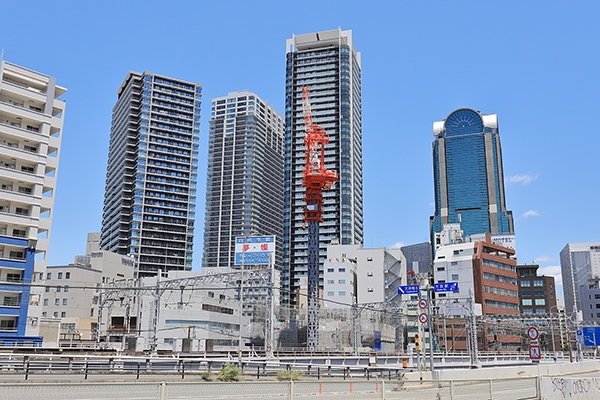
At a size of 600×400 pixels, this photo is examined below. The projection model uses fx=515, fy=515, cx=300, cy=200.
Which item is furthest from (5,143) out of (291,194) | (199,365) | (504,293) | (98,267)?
(291,194)

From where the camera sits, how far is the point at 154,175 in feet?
539

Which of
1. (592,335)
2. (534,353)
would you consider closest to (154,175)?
(592,335)

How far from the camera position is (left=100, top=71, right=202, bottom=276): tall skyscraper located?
159375 millimetres

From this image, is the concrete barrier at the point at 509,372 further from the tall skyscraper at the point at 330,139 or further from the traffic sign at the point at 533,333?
the tall skyscraper at the point at 330,139

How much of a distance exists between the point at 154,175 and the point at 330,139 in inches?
2294

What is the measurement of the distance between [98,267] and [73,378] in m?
101

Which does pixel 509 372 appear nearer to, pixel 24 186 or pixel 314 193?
pixel 24 186

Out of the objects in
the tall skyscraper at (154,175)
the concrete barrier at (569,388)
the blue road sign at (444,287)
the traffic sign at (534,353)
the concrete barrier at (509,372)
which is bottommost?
the concrete barrier at (509,372)

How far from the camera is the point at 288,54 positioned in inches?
7338

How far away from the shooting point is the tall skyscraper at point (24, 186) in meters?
62.9

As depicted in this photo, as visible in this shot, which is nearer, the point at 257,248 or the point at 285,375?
the point at 285,375

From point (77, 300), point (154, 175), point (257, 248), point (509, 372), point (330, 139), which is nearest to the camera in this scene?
point (509, 372)

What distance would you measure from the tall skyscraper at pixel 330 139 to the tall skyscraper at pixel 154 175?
32098 mm

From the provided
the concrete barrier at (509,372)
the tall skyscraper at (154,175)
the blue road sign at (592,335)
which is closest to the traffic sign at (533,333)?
→ the concrete barrier at (509,372)
